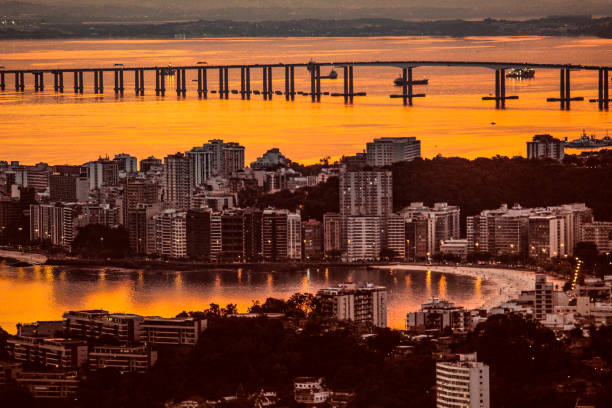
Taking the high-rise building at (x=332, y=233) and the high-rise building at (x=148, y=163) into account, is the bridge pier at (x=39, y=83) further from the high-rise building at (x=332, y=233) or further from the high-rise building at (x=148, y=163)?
the high-rise building at (x=332, y=233)

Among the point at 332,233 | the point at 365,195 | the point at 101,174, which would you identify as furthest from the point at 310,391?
the point at 101,174

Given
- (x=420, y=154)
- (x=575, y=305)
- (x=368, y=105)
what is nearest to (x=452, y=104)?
(x=368, y=105)

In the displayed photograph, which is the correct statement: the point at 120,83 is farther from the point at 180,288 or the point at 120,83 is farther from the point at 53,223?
the point at 180,288

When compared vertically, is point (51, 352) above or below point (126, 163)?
below

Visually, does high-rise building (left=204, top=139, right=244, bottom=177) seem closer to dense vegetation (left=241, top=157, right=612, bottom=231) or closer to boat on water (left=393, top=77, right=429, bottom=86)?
dense vegetation (left=241, top=157, right=612, bottom=231)

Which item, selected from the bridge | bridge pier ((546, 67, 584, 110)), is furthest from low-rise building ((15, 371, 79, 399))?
the bridge

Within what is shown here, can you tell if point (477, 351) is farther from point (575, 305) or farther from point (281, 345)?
point (575, 305)

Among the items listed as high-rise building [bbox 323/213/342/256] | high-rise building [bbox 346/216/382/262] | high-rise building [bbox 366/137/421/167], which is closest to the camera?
high-rise building [bbox 346/216/382/262]
